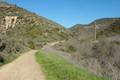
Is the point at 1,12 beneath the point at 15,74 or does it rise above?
above

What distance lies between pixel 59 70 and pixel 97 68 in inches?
98.0

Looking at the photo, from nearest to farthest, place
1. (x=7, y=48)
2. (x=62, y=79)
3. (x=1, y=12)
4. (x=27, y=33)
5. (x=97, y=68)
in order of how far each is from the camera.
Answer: (x=62, y=79), (x=97, y=68), (x=7, y=48), (x=27, y=33), (x=1, y=12)

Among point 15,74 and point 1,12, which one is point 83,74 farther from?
point 1,12

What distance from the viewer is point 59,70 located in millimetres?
15742

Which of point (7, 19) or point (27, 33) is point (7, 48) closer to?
point (27, 33)

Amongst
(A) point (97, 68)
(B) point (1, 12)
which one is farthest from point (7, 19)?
(A) point (97, 68)

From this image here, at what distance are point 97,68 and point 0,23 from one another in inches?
2193

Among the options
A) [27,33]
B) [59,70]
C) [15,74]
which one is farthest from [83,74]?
[27,33]

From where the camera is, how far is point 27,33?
62.6m

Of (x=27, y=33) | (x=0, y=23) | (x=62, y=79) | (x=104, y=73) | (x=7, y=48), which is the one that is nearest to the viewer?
(x=62, y=79)

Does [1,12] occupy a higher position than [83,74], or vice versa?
[1,12]

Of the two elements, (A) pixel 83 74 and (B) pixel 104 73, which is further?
(B) pixel 104 73

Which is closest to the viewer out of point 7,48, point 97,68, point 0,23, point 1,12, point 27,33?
point 97,68

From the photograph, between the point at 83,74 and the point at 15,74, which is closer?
the point at 83,74
